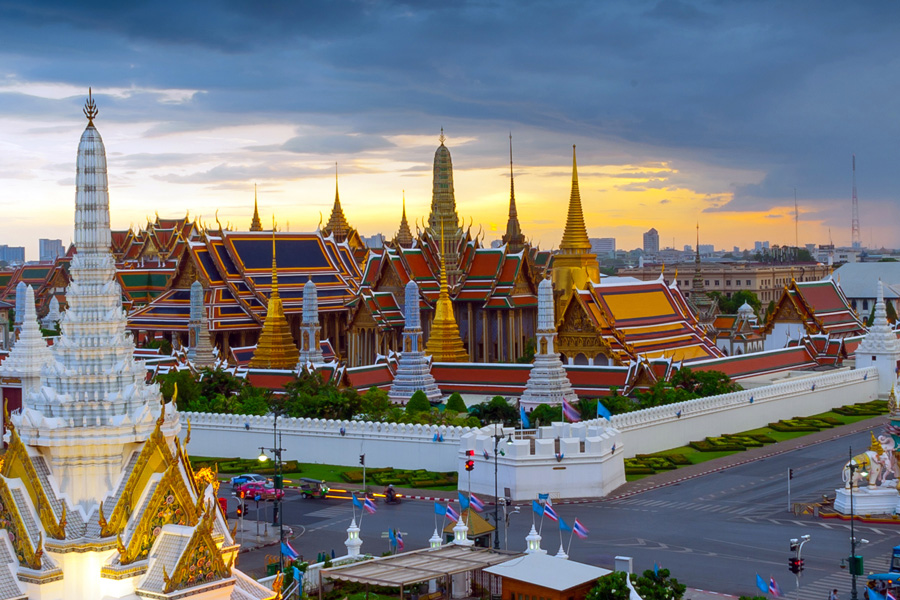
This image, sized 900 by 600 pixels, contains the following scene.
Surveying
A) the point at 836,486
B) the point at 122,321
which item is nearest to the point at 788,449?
the point at 836,486

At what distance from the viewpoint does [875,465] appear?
3500 cm

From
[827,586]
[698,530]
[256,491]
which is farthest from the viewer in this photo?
[256,491]

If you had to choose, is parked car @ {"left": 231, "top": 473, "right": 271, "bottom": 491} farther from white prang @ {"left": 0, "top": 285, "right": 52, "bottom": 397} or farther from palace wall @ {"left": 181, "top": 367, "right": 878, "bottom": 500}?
white prang @ {"left": 0, "top": 285, "right": 52, "bottom": 397}

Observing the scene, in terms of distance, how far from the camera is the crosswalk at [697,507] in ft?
113

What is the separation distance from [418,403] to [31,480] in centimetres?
3049

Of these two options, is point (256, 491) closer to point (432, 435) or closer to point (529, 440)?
point (432, 435)

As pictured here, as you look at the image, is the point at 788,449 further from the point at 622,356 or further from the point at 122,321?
the point at 122,321

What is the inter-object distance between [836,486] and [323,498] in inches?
604

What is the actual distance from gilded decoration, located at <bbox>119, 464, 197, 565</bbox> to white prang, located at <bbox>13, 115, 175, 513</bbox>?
3.17 ft

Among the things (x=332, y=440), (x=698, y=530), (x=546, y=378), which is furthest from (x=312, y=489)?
(x=546, y=378)

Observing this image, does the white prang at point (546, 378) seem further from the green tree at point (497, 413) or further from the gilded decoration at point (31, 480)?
the gilded decoration at point (31, 480)

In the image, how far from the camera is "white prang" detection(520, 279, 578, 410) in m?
47.0

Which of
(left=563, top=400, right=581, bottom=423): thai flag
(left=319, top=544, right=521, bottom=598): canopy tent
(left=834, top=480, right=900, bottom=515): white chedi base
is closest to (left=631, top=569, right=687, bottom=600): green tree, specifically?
(left=319, top=544, right=521, bottom=598): canopy tent

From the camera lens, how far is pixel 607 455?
3756 cm
